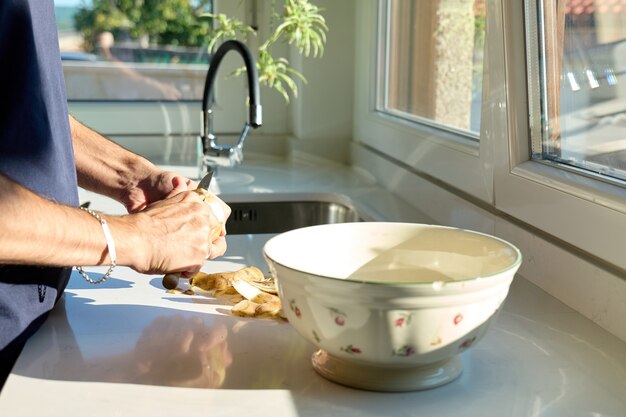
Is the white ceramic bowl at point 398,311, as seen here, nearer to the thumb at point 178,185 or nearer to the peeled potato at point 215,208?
the peeled potato at point 215,208

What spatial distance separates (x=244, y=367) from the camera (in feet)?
3.07

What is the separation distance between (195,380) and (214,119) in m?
1.95

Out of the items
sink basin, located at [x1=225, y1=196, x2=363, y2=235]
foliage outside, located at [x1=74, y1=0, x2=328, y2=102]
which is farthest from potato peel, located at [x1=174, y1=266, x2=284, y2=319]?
foliage outside, located at [x1=74, y1=0, x2=328, y2=102]

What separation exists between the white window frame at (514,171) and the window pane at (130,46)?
3.49 feet

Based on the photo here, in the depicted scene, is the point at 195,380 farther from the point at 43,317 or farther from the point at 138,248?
the point at 43,317

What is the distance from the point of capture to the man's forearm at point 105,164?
1378 millimetres

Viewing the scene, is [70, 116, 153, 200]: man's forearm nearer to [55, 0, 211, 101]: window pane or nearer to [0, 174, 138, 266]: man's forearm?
[0, 174, 138, 266]: man's forearm

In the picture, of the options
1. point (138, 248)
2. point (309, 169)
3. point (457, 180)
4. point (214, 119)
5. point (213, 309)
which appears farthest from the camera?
point (214, 119)

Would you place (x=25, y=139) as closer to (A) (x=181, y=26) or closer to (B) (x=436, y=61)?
(B) (x=436, y=61)

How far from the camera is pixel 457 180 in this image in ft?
5.48

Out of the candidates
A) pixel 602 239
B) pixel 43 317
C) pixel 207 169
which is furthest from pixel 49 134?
pixel 207 169

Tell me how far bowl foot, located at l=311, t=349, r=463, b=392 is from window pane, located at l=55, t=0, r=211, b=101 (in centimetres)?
201

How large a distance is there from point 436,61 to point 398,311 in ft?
4.30

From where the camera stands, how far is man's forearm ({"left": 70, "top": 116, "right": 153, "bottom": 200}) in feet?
4.52
